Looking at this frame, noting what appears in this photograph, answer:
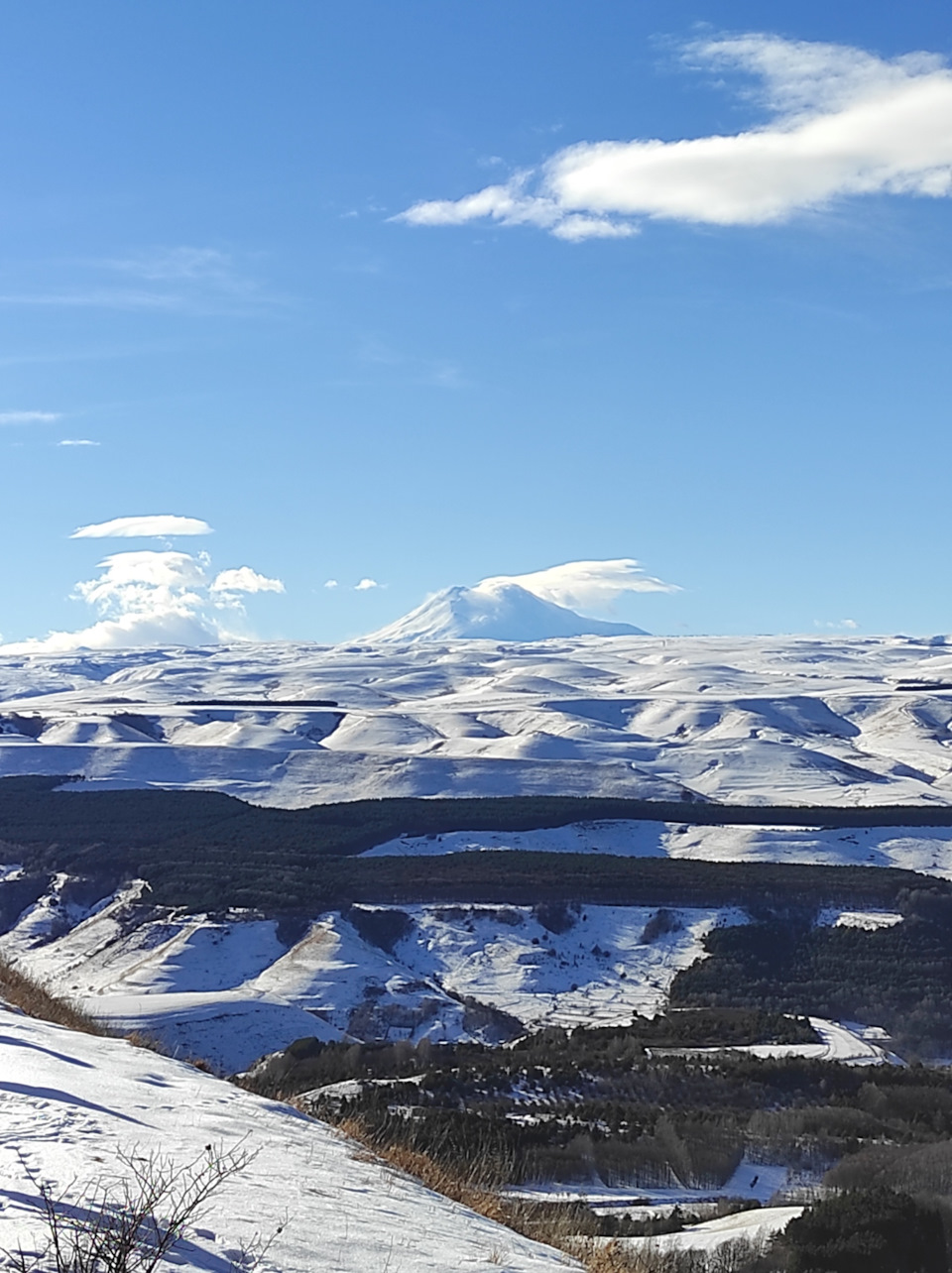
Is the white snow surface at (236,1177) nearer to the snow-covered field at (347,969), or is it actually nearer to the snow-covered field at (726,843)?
the snow-covered field at (347,969)

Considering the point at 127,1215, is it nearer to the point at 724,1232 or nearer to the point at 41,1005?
the point at 724,1232

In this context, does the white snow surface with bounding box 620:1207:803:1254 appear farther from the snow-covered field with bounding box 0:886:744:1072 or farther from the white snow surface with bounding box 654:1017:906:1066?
the snow-covered field with bounding box 0:886:744:1072

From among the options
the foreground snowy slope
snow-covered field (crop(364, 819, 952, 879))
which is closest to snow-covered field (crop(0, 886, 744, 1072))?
snow-covered field (crop(364, 819, 952, 879))

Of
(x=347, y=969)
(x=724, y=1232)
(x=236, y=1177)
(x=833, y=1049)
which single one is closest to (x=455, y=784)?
(x=347, y=969)

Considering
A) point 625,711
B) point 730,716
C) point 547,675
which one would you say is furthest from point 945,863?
point 547,675

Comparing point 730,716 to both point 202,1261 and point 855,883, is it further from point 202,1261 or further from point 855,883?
point 202,1261

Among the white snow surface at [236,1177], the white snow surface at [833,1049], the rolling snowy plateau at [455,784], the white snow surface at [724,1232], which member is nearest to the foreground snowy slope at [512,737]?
the rolling snowy plateau at [455,784]
